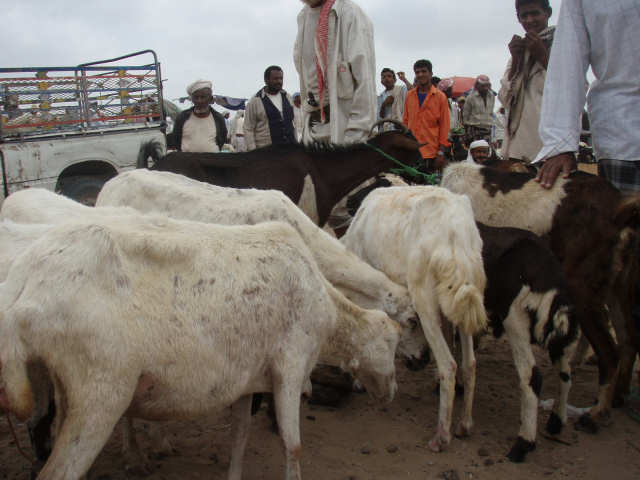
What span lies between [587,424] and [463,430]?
915mm

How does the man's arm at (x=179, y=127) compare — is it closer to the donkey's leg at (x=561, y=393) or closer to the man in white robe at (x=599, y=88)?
the man in white robe at (x=599, y=88)

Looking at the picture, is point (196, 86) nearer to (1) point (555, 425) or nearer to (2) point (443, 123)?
(2) point (443, 123)

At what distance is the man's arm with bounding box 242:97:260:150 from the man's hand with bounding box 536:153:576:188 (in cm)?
560

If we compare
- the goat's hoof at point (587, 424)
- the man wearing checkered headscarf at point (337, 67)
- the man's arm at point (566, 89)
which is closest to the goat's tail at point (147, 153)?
the man wearing checkered headscarf at point (337, 67)

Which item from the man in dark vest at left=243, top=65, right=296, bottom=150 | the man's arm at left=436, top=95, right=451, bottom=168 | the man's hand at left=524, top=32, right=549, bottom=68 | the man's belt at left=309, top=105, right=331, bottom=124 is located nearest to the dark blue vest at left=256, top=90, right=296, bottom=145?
the man in dark vest at left=243, top=65, right=296, bottom=150

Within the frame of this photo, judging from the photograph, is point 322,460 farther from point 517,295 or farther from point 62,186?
point 62,186

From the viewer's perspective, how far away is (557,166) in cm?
350

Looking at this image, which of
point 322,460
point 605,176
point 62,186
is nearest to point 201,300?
point 322,460

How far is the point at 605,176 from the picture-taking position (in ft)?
11.8

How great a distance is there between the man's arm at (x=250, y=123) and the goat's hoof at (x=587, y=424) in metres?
6.04

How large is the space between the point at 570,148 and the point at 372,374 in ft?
5.82

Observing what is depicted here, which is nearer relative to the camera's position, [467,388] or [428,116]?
[467,388]

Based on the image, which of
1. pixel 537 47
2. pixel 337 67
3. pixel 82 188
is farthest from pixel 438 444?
pixel 82 188

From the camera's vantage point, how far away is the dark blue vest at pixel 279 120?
8414mm
